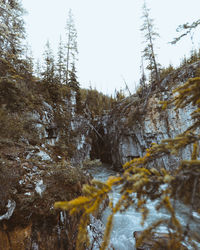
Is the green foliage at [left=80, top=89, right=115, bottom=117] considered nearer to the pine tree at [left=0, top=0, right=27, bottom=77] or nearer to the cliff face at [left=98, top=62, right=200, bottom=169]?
the cliff face at [left=98, top=62, right=200, bottom=169]

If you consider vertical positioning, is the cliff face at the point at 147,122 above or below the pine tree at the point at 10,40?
below

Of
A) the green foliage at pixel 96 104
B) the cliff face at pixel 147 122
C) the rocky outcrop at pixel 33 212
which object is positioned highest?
the green foliage at pixel 96 104

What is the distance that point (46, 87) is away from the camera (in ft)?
35.9

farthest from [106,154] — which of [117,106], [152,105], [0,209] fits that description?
[0,209]

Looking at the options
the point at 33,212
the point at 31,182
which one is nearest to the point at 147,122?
the point at 31,182

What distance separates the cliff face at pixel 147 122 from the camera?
9445 mm

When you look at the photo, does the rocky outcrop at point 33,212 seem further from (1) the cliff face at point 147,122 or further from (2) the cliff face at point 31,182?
(1) the cliff face at point 147,122

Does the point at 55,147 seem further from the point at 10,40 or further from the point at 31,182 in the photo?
the point at 10,40

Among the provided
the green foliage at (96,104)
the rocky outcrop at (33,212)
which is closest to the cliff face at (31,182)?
the rocky outcrop at (33,212)

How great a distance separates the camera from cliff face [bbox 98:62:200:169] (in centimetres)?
945

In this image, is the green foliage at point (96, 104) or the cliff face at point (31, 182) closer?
the cliff face at point (31, 182)

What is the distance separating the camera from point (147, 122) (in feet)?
35.7

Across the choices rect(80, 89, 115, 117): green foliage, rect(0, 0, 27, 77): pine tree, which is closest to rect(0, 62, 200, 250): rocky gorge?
rect(0, 0, 27, 77): pine tree

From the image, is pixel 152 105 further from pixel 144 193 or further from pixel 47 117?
pixel 144 193
